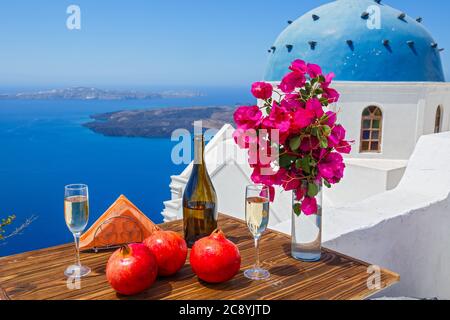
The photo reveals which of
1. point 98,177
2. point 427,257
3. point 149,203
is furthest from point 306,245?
point 98,177

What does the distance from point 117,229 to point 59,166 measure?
21843 mm

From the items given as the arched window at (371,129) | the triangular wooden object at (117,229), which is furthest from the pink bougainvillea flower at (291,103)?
the arched window at (371,129)

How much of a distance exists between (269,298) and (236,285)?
13 cm

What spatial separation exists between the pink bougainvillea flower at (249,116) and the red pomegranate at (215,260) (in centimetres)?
43

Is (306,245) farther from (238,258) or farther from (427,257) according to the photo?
(427,257)

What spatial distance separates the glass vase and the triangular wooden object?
0.56 meters

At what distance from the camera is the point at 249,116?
57.8 inches

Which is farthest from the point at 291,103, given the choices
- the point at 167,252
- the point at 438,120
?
the point at 438,120

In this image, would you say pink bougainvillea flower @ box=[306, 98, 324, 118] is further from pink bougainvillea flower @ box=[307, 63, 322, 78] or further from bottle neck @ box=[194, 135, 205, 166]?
bottle neck @ box=[194, 135, 205, 166]

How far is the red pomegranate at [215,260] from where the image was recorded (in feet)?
4.23

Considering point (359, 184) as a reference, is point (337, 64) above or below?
above

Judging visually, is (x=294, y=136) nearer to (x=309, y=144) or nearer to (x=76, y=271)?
(x=309, y=144)

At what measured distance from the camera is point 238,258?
1.33 metres

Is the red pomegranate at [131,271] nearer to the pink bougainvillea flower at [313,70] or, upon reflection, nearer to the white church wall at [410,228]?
the pink bougainvillea flower at [313,70]
